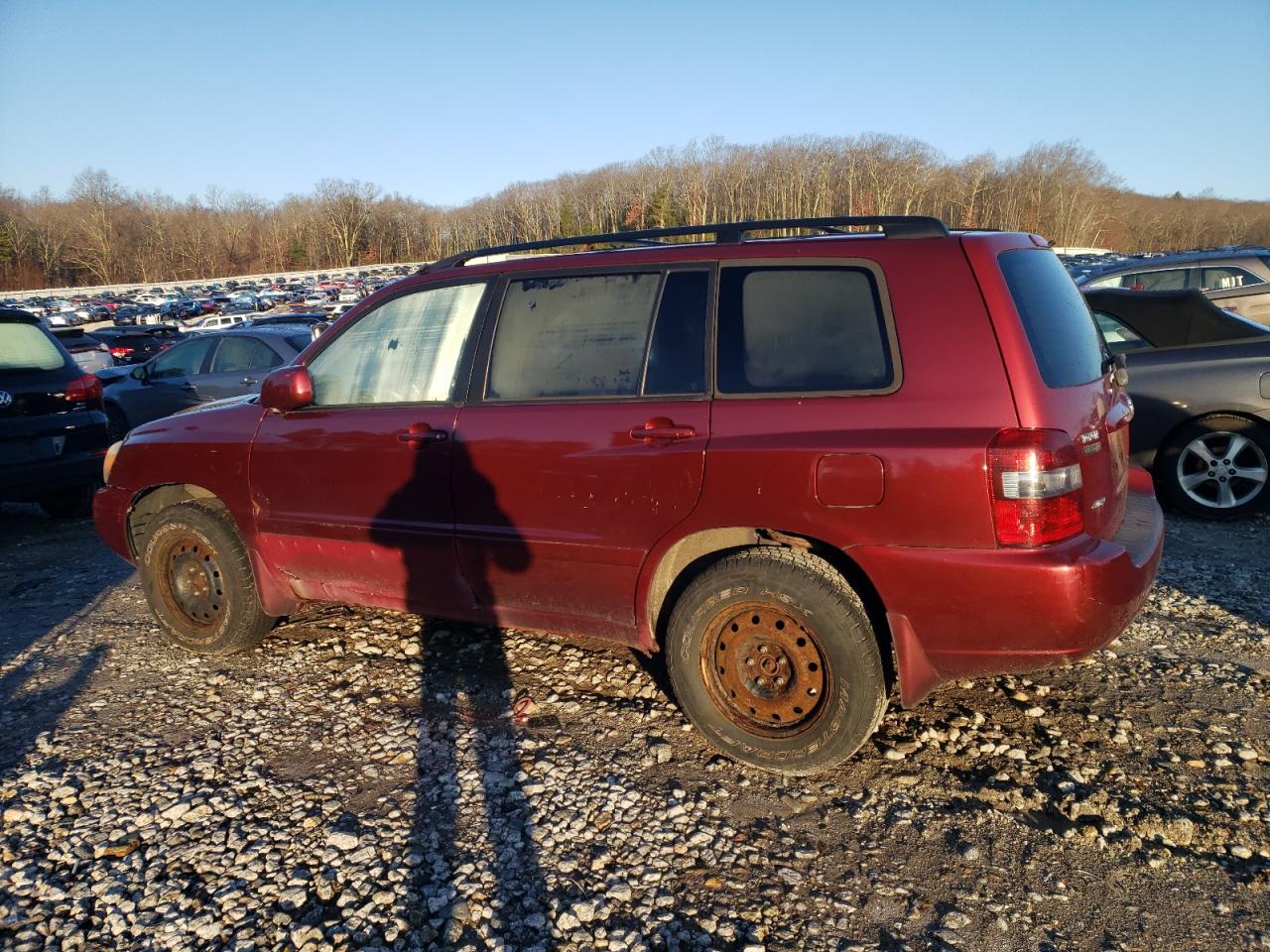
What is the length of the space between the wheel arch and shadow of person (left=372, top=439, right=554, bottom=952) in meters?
0.58

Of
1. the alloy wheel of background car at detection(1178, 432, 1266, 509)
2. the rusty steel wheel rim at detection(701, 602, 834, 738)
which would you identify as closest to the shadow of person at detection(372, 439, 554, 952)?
the rusty steel wheel rim at detection(701, 602, 834, 738)

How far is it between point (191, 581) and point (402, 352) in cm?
172

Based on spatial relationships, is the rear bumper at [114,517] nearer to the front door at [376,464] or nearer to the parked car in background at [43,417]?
the front door at [376,464]

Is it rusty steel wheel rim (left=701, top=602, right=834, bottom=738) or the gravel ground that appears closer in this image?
the gravel ground

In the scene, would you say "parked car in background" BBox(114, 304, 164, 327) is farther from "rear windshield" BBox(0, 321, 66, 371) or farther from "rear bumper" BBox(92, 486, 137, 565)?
"rear bumper" BBox(92, 486, 137, 565)

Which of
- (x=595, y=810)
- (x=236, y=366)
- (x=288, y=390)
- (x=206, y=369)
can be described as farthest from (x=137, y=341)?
(x=595, y=810)

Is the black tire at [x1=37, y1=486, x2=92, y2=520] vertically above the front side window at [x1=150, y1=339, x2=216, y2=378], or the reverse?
the front side window at [x1=150, y1=339, x2=216, y2=378]

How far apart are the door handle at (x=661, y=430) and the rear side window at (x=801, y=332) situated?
206 mm

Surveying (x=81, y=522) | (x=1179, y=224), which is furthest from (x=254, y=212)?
(x=81, y=522)

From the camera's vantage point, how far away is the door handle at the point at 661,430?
117 inches

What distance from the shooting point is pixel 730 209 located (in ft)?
313

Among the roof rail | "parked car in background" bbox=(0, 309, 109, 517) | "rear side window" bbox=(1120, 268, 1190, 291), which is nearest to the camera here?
the roof rail

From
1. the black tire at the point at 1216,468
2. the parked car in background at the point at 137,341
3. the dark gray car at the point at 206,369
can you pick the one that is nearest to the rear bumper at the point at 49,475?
the dark gray car at the point at 206,369

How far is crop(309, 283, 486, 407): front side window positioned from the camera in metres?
3.61
